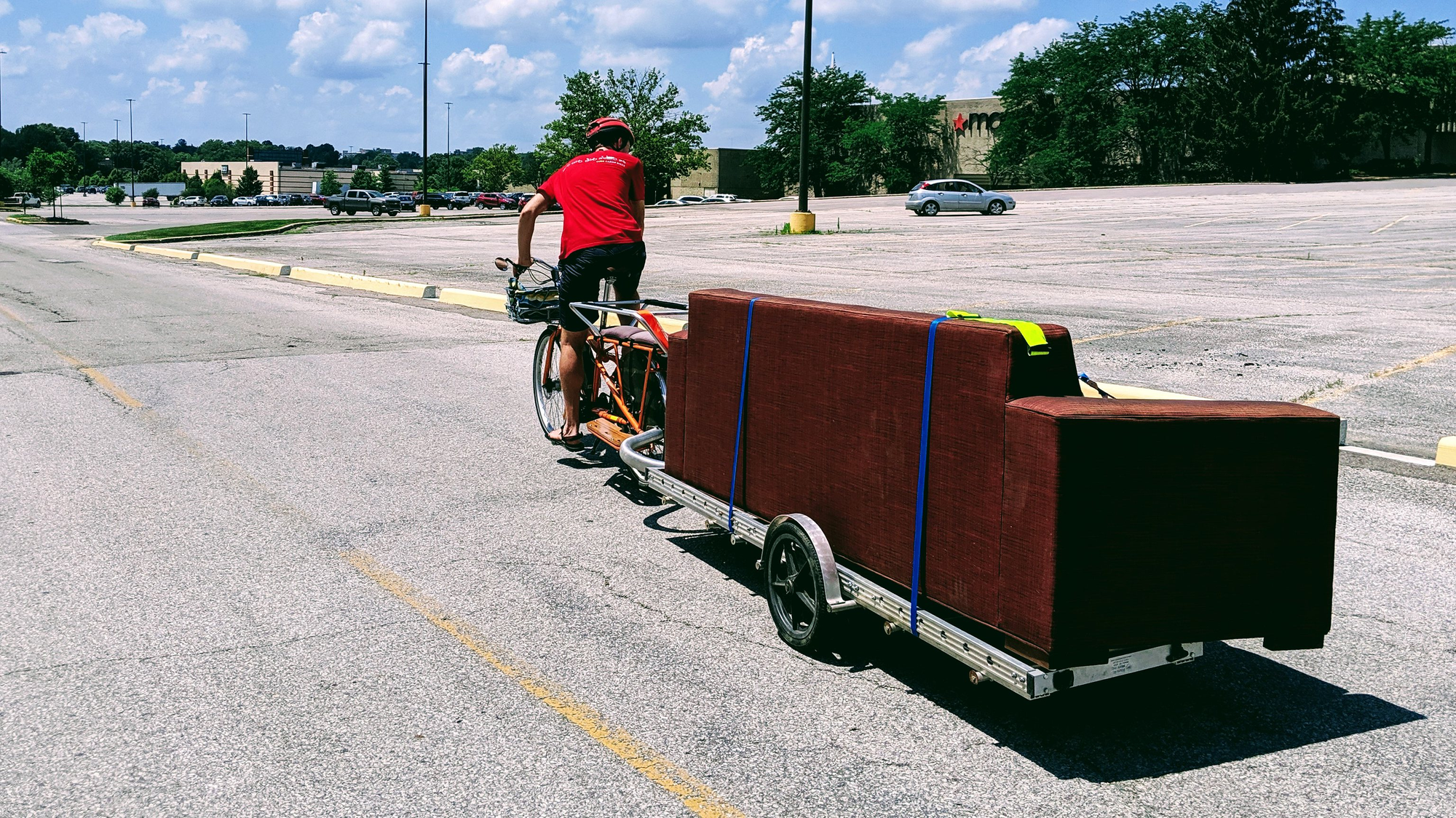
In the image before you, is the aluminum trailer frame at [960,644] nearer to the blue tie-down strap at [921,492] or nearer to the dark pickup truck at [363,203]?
the blue tie-down strap at [921,492]

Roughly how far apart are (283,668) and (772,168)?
323 feet

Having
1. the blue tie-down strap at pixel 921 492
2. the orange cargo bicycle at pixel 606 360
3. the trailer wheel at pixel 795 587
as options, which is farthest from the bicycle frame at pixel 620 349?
the blue tie-down strap at pixel 921 492

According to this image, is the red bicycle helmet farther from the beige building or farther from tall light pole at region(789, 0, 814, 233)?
the beige building

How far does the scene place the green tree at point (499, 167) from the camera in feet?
431

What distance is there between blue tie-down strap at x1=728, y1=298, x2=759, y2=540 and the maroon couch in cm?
77

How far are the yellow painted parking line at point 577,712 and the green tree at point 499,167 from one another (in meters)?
129

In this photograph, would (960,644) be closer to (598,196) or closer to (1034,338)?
(1034,338)

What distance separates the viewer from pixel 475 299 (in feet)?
55.5

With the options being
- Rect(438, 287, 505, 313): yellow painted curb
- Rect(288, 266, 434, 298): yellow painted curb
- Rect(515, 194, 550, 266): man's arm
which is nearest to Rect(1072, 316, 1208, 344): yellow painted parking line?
Rect(515, 194, 550, 266): man's arm

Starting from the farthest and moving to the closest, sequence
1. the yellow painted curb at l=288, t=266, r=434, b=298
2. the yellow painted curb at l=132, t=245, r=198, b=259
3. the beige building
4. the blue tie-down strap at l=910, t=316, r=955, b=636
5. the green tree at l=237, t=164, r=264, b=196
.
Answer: the beige building → the green tree at l=237, t=164, r=264, b=196 → the yellow painted curb at l=132, t=245, r=198, b=259 → the yellow painted curb at l=288, t=266, r=434, b=298 → the blue tie-down strap at l=910, t=316, r=955, b=636

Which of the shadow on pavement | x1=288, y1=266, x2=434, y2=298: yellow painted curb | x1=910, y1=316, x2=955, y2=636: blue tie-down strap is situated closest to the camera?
the shadow on pavement

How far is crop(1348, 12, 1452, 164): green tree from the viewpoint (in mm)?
69062

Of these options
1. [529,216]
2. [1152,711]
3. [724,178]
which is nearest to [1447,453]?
[1152,711]

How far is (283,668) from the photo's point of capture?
4281 millimetres
